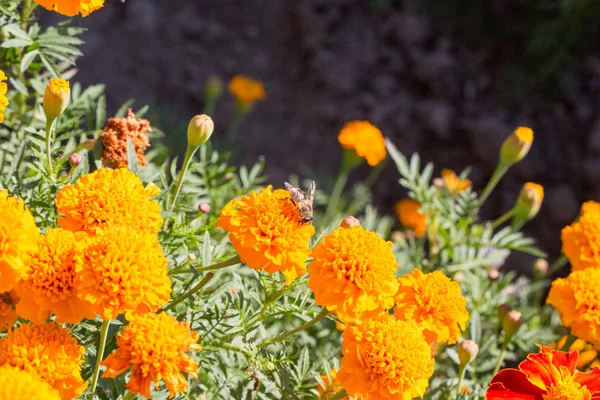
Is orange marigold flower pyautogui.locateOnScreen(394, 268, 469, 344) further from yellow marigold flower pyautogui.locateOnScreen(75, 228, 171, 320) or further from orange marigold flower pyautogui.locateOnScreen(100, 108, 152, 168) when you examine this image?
orange marigold flower pyautogui.locateOnScreen(100, 108, 152, 168)

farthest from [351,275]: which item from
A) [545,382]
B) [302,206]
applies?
[545,382]

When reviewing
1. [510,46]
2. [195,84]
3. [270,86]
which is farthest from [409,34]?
[195,84]

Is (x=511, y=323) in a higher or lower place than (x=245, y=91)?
lower

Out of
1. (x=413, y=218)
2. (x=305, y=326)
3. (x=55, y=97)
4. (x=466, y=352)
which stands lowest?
(x=413, y=218)

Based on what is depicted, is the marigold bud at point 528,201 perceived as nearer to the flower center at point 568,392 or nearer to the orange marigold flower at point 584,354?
the orange marigold flower at point 584,354

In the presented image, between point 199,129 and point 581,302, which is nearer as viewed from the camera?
point 199,129

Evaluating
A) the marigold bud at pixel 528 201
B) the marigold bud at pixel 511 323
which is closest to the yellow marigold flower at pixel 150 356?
the marigold bud at pixel 511 323

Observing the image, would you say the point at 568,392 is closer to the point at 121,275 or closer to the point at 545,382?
the point at 545,382
